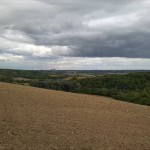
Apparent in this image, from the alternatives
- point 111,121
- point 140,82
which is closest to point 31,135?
point 111,121

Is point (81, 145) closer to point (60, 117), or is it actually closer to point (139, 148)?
point (139, 148)

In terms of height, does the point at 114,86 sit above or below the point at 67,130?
below

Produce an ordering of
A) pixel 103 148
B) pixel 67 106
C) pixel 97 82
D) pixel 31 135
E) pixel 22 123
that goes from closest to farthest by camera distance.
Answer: pixel 103 148, pixel 31 135, pixel 22 123, pixel 67 106, pixel 97 82

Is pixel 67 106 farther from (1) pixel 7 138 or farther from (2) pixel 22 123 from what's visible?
(1) pixel 7 138

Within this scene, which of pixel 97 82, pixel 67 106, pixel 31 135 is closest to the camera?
pixel 31 135

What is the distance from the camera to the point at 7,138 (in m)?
10.9

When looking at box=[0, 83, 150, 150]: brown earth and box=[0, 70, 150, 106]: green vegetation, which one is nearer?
box=[0, 83, 150, 150]: brown earth

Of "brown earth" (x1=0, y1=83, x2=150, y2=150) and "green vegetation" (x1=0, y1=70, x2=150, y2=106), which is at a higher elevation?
"brown earth" (x1=0, y1=83, x2=150, y2=150)

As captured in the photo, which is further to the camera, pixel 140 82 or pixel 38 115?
pixel 140 82

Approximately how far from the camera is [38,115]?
640 inches

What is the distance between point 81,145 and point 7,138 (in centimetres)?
231

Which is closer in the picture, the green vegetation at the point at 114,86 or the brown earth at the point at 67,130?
the brown earth at the point at 67,130

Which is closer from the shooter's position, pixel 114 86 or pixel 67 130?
pixel 67 130

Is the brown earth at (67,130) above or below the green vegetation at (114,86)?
above
